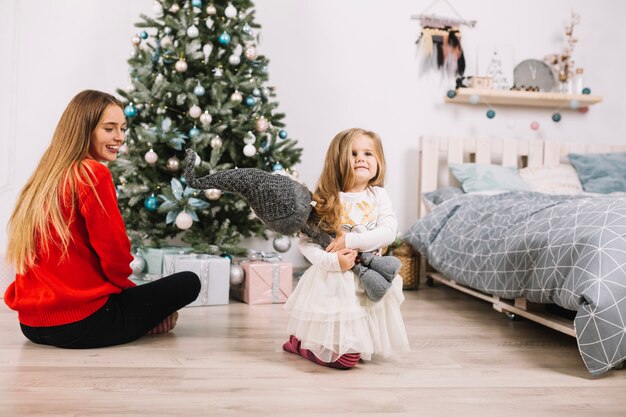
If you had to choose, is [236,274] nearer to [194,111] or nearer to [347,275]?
[194,111]

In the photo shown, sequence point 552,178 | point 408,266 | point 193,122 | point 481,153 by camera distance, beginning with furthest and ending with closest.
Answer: point 481,153 → point 552,178 → point 408,266 → point 193,122

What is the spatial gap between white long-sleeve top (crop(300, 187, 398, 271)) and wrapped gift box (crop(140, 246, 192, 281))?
1.09 meters

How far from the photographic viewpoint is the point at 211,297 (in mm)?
2631

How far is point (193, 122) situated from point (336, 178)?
125 centimetres

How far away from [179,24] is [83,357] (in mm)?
1647

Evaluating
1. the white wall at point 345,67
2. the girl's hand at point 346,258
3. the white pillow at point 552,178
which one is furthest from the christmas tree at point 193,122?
the white pillow at point 552,178

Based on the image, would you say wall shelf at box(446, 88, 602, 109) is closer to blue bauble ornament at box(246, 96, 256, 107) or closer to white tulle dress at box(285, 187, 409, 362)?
blue bauble ornament at box(246, 96, 256, 107)

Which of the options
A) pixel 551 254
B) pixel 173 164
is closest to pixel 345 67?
pixel 173 164

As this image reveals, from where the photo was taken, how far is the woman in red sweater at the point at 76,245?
1.77m

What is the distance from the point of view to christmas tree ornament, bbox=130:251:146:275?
104 inches

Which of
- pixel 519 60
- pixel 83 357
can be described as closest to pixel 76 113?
pixel 83 357

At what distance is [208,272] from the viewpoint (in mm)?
2604

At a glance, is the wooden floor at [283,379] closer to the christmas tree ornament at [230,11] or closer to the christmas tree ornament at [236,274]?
the christmas tree ornament at [236,274]

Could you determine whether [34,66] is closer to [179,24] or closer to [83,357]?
[179,24]
